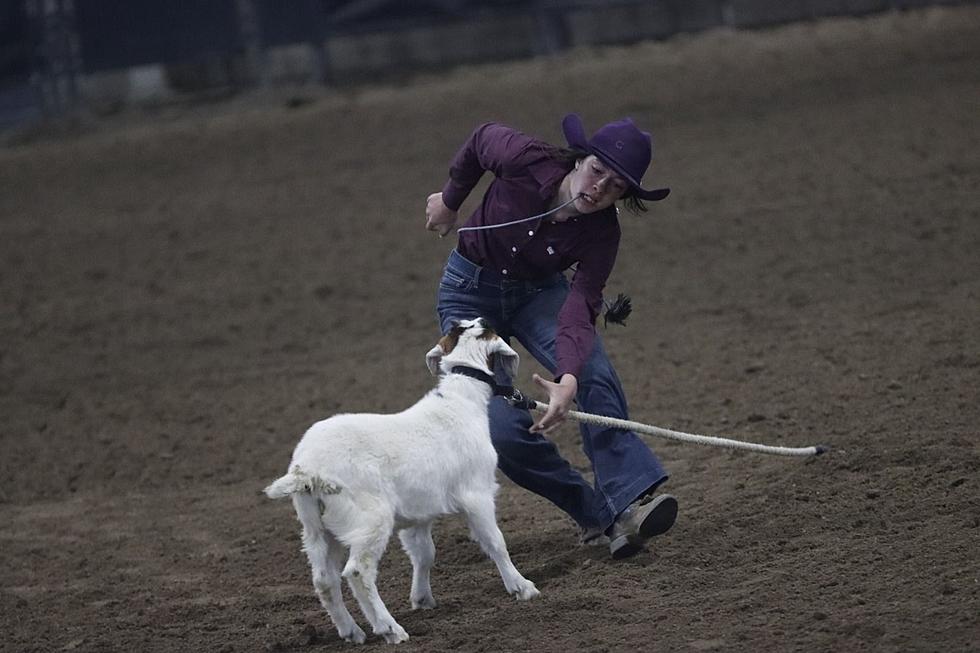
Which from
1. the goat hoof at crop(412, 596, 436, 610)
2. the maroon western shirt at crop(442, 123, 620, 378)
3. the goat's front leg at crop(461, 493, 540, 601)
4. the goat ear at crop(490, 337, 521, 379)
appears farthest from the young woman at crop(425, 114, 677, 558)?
the goat hoof at crop(412, 596, 436, 610)

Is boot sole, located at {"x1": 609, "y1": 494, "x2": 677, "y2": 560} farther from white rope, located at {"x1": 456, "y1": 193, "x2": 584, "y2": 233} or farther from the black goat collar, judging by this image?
white rope, located at {"x1": 456, "y1": 193, "x2": 584, "y2": 233}

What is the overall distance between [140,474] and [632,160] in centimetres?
440

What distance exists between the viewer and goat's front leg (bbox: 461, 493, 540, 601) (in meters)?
5.48

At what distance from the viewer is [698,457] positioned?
7605 mm

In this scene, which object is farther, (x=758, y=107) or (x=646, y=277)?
(x=758, y=107)

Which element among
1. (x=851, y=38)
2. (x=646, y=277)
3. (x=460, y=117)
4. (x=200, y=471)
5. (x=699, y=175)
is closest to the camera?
(x=200, y=471)

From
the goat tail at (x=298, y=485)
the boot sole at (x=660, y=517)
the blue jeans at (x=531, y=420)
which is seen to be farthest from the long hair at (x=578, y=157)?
the goat tail at (x=298, y=485)

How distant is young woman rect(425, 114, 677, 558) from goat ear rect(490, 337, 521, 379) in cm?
19

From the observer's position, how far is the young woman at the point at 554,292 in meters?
5.84

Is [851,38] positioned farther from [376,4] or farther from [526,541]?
[526,541]


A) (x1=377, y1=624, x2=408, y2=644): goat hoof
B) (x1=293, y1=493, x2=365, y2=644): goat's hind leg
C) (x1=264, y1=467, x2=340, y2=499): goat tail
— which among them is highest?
(x1=264, y1=467, x2=340, y2=499): goat tail

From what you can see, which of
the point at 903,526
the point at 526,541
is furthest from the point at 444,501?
the point at 903,526

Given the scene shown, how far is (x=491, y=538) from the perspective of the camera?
5508 mm

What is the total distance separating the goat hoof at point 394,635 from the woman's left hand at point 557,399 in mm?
975
